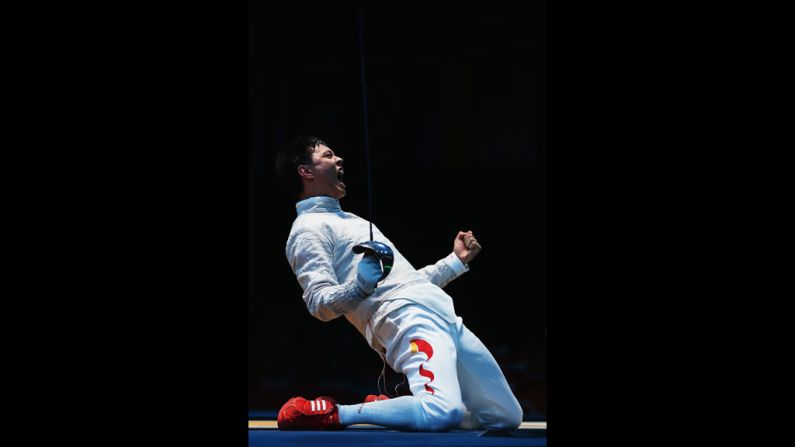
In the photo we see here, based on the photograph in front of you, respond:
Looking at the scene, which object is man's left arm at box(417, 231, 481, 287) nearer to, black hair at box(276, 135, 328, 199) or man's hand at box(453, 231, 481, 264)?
man's hand at box(453, 231, 481, 264)

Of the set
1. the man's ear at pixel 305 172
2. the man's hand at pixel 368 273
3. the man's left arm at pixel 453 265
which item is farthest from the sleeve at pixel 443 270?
the man's ear at pixel 305 172

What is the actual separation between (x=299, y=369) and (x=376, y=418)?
84.9 inches

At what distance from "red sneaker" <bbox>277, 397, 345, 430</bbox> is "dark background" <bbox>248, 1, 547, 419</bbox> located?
1.34 meters

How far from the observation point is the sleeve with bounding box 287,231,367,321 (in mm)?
2857

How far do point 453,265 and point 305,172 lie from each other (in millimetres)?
593

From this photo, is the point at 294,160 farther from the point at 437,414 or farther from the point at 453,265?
the point at 437,414

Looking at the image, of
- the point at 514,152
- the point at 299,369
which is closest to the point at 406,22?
the point at 514,152

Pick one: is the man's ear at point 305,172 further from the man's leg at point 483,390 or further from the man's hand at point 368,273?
the man's leg at point 483,390

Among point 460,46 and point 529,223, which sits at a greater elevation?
point 460,46

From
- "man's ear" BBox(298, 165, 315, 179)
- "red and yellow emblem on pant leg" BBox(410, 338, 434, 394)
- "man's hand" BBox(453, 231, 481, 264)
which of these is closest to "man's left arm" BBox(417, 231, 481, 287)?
"man's hand" BBox(453, 231, 481, 264)

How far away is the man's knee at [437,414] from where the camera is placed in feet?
8.98

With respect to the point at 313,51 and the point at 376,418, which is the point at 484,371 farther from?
the point at 313,51

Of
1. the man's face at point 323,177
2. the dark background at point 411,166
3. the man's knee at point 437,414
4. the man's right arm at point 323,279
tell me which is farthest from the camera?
the dark background at point 411,166

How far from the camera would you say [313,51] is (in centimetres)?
430
